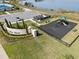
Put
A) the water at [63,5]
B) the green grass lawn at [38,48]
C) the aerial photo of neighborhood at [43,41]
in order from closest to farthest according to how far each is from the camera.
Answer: the green grass lawn at [38,48] < the aerial photo of neighborhood at [43,41] < the water at [63,5]

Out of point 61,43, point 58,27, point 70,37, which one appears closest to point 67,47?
point 61,43

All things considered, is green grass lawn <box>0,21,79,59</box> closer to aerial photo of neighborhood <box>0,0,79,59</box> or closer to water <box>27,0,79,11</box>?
aerial photo of neighborhood <box>0,0,79,59</box>

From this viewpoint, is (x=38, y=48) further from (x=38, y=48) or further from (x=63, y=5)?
(x=63, y=5)

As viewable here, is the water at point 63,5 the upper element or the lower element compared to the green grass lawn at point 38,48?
lower

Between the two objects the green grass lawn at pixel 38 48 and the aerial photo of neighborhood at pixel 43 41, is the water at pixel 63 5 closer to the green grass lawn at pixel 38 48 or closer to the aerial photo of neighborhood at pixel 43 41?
the aerial photo of neighborhood at pixel 43 41

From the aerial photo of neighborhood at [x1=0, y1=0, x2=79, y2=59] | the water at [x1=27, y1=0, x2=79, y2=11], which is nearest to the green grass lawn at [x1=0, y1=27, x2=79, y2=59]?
the aerial photo of neighborhood at [x1=0, y1=0, x2=79, y2=59]

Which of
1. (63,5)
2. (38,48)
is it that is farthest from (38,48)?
(63,5)

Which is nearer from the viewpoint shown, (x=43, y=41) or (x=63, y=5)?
(x=43, y=41)

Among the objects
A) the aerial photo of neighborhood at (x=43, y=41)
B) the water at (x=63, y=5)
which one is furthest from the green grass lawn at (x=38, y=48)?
the water at (x=63, y=5)
